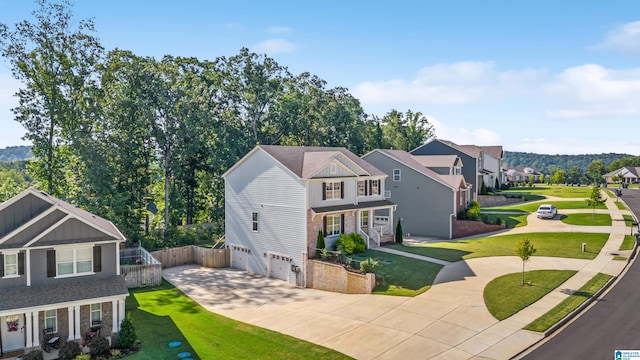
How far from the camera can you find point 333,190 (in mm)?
31438

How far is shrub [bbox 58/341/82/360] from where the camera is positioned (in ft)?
56.0

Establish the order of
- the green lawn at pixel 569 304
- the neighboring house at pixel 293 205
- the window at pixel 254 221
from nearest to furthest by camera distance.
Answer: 1. the green lawn at pixel 569 304
2. the neighboring house at pixel 293 205
3. the window at pixel 254 221

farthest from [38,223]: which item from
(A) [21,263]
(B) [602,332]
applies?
(B) [602,332]

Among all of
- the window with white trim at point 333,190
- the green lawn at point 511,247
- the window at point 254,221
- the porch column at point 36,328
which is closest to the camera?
the porch column at point 36,328

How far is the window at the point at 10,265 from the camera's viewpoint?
1812cm

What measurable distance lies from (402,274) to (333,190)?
8403mm

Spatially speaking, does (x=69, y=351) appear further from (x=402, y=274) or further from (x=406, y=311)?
(x=402, y=274)

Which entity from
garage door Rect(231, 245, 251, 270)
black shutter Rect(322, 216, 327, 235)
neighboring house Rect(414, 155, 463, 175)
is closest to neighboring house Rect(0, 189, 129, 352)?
garage door Rect(231, 245, 251, 270)

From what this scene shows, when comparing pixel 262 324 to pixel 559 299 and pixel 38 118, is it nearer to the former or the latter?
pixel 559 299

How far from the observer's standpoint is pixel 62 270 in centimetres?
1933

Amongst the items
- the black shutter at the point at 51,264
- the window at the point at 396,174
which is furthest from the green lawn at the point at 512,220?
the black shutter at the point at 51,264

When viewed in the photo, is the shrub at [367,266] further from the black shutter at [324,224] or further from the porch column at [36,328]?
the porch column at [36,328]

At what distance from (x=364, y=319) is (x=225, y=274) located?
15.4 m

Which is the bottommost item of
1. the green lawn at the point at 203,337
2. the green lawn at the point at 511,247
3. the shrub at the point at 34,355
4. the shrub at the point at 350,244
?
the green lawn at the point at 203,337
